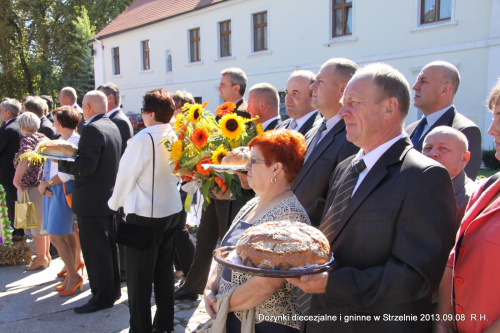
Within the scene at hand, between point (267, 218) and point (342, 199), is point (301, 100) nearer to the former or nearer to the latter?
point (267, 218)

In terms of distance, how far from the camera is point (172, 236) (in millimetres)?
3967

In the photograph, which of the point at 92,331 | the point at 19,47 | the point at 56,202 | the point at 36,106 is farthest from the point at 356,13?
the point at 19,47

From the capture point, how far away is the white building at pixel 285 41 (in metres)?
13.5

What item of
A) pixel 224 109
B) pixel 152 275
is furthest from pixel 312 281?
pixel 224 109

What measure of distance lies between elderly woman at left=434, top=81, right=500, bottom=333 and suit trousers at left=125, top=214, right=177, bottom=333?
247 cm

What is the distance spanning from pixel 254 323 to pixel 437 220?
1092 millimetres

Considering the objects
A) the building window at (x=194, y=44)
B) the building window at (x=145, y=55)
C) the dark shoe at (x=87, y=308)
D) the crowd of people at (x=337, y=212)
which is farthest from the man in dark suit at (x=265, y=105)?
the building window at (x=145, y=55)

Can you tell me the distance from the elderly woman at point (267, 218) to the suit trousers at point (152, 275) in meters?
1.36

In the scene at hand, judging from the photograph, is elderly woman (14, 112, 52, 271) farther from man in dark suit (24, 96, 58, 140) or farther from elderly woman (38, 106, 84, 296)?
elderly woman (38, 106, 84, 296)

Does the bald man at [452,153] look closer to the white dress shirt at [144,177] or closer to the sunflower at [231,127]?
the sunflower at [231,127]

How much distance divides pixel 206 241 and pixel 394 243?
3.19 metres

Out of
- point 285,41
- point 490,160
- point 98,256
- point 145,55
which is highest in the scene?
point 145,55

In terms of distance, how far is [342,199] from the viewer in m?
1.93

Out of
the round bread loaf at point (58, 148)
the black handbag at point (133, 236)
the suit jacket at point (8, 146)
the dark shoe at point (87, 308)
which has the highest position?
the round bread loaf at point (58, 148)
